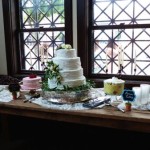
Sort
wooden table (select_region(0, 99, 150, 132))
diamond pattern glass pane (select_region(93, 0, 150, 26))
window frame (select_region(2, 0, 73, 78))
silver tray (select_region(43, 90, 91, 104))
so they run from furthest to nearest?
window frame (select_region(2, 0, 73, 78)) → diamond pattern glass pane (select_region(93, 0, 150, 26)) → silver tray (select_region(43, 90, 91, 104)) → wooden table (select_region(0, 99, 150, 132))

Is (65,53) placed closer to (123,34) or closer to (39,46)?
(123,34)

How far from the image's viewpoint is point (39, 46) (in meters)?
3.05

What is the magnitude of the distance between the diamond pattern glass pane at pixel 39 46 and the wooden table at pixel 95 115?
46.8 inches

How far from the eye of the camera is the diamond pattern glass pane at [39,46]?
294 cm

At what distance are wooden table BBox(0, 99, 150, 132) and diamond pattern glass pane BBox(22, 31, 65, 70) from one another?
119cm

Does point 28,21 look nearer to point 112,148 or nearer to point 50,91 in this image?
point 50,91

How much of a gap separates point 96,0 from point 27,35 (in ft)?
3.45

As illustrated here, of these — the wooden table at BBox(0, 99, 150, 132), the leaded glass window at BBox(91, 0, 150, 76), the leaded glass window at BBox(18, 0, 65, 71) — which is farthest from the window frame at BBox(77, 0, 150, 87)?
the wooden table at BBox(0, 99, 150, 132)

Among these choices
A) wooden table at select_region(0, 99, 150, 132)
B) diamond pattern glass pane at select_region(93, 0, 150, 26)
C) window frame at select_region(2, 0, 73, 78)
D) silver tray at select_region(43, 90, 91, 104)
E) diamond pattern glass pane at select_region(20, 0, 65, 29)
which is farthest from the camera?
window frame at select_region(2, 0, 73, 78)

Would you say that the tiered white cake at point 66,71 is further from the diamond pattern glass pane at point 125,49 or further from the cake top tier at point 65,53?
the diamond pattern glass pane at point 125,49

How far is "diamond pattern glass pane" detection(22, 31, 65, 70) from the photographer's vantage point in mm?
2941

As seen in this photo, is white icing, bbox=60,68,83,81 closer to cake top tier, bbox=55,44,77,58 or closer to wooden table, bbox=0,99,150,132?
cake top tier, bbox=55,44,77,58

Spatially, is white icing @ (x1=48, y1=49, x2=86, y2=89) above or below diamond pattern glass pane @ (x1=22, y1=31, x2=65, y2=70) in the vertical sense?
below

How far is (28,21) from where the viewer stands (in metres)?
3.07
